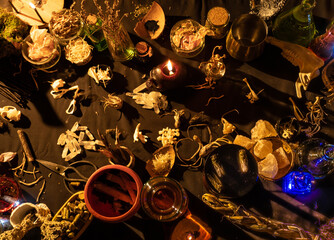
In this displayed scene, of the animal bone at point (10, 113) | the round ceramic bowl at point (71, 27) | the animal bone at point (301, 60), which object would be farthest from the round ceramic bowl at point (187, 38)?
the animal bone at point (10, 113)

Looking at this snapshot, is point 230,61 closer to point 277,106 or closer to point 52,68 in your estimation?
point 277,106

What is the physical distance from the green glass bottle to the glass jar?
682 millimetres

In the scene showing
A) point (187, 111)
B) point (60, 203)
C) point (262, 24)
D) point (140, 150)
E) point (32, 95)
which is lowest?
point (60, 203)

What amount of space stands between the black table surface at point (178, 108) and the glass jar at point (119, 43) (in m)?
0.05

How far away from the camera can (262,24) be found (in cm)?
112

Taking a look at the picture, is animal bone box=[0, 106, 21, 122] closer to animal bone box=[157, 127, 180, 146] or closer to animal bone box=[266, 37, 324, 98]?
animal bone box=[157, 127, 180, 146]

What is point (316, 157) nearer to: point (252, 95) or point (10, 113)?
point (252, 95)

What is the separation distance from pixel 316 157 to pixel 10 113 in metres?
1.35

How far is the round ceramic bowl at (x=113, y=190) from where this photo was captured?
3.26ft

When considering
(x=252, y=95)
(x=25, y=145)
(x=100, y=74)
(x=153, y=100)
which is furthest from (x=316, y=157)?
(x=25, y=145)

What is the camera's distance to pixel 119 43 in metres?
1.17

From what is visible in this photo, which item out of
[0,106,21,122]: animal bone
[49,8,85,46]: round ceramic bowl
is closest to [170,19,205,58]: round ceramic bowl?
[49,8,85,46]: round ceramic bowl

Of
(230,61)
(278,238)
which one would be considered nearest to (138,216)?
(278,238)

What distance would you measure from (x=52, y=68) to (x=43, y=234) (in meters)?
0.78
